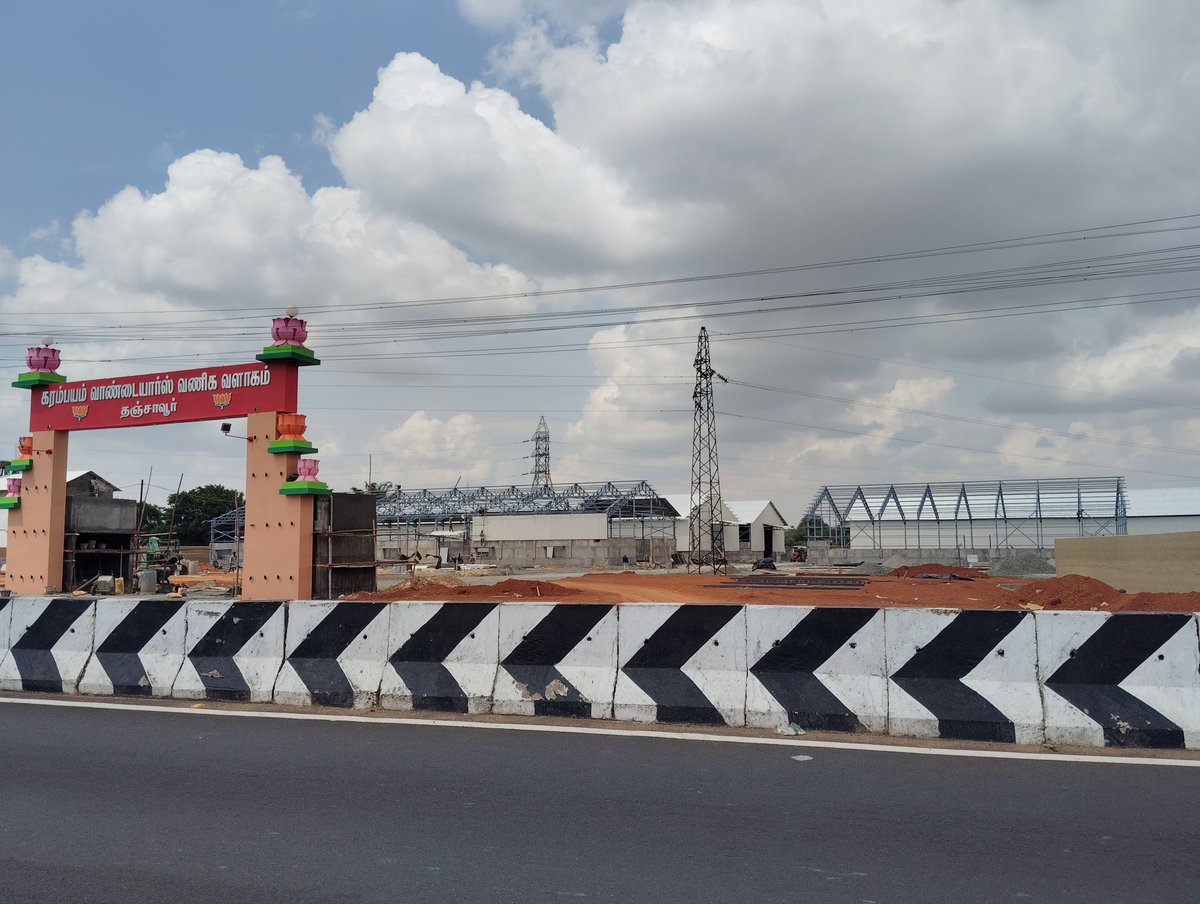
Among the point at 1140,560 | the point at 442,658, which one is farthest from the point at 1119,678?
the point at 1140,560

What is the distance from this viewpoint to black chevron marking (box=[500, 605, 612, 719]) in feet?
28.5

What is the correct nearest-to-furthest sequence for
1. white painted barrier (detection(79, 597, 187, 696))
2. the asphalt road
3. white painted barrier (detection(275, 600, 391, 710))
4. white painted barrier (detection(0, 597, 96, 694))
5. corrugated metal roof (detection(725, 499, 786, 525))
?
the asphalt road, white painted barrier (detection(275, 600, 391, 710)), white painted barrier (detection(79, 597, 187, 696)), white painted barrier (detection(0, 597, 96, 694)), corrugated metal roof (detection(725, 499, 786, 525))

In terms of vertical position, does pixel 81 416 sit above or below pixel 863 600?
above

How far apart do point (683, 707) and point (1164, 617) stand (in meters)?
3.85

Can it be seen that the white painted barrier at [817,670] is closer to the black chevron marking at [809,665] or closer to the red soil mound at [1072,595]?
the black chevron marking at [809,665]

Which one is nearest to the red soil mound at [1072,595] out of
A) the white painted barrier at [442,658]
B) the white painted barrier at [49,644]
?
the white painted barrier at [442,658]

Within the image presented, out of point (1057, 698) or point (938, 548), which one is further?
point (938, 548)

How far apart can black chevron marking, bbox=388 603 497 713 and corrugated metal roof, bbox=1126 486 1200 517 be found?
216 ft

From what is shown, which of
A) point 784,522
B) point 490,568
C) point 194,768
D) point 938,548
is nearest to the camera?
point 194,768

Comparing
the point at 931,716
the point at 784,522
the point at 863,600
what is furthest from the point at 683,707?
the point at 784,522

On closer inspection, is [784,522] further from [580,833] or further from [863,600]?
[580,833]

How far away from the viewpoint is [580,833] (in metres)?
5.38

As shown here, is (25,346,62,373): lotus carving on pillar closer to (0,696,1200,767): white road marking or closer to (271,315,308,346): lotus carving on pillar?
(271,315,308,346): lotus carving on pillar

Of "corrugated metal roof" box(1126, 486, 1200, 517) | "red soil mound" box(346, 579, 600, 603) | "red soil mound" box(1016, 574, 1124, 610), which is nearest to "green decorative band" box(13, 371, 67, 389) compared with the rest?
"red soil mound" box(346, 579, 600, 603)
